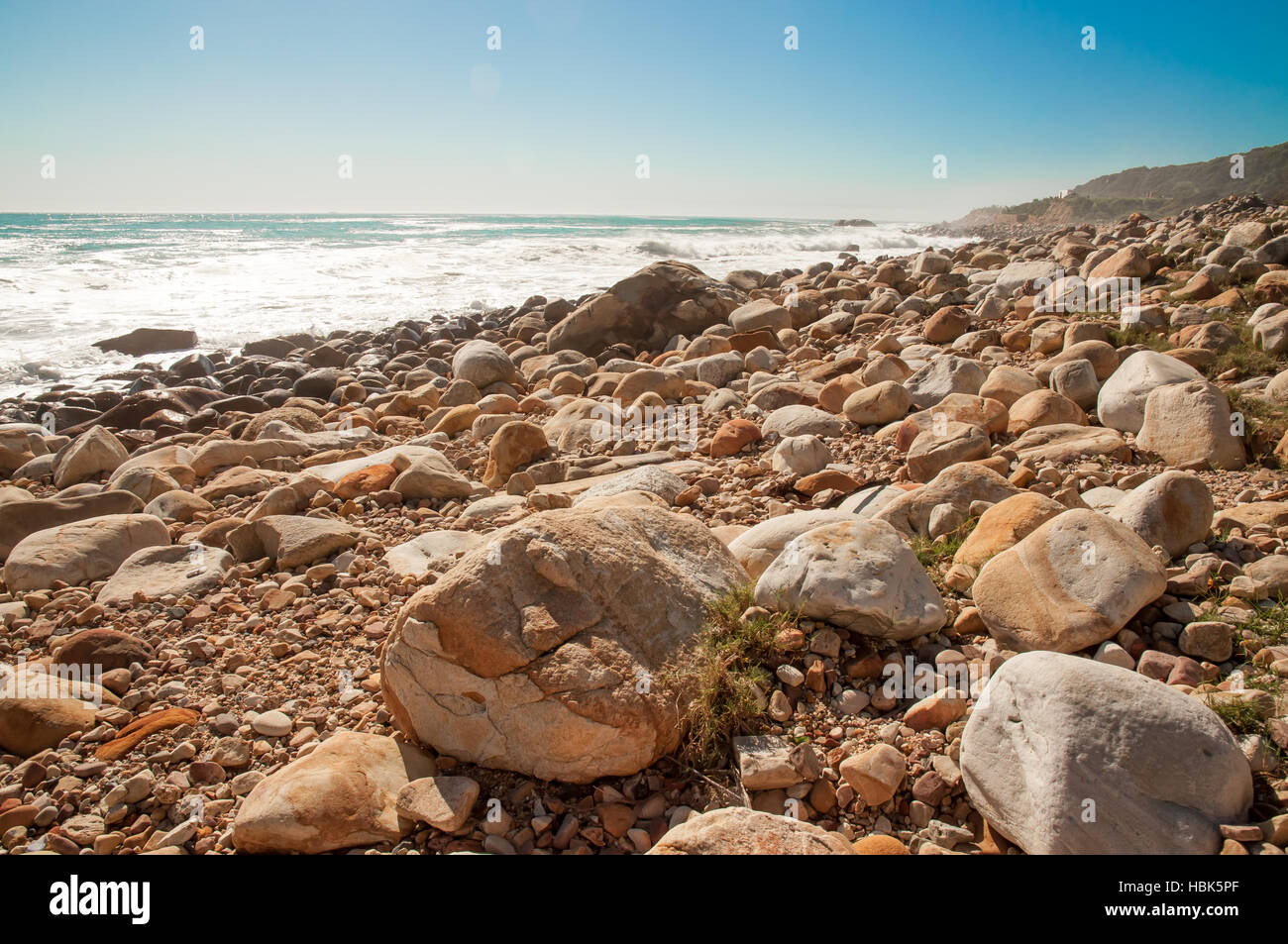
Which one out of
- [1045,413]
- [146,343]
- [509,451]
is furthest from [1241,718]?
[146,343]

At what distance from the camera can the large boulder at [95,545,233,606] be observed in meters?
4.47

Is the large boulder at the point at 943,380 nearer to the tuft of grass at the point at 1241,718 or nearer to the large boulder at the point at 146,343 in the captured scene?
the tuft of grass at the point at 1241,718

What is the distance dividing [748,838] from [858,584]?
1330mm

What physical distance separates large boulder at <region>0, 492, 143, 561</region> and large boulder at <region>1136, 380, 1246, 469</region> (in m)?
7.86

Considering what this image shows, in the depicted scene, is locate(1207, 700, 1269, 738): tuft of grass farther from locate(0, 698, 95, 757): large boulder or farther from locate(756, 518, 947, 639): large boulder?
locate(0, 698, 95, 757): large boulder

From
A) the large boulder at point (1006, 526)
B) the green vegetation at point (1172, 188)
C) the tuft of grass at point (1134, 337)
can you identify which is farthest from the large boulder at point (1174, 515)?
the green vegetation at point (1172, 188)

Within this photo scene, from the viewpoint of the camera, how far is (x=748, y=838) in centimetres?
211

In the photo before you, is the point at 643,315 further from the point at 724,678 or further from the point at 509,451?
the point at 724,678

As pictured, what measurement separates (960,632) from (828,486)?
1.97m

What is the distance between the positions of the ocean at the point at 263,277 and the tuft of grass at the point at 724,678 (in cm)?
1402

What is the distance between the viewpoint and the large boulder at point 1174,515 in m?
3.38

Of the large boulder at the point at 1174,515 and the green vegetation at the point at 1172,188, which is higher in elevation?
the green vegetation at the point at 1172,188

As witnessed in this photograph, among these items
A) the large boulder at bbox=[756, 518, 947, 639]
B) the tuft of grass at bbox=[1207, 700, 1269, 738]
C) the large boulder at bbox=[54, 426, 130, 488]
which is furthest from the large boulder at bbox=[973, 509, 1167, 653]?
the large boulder at bbox=[54, 426, 130, 488]
